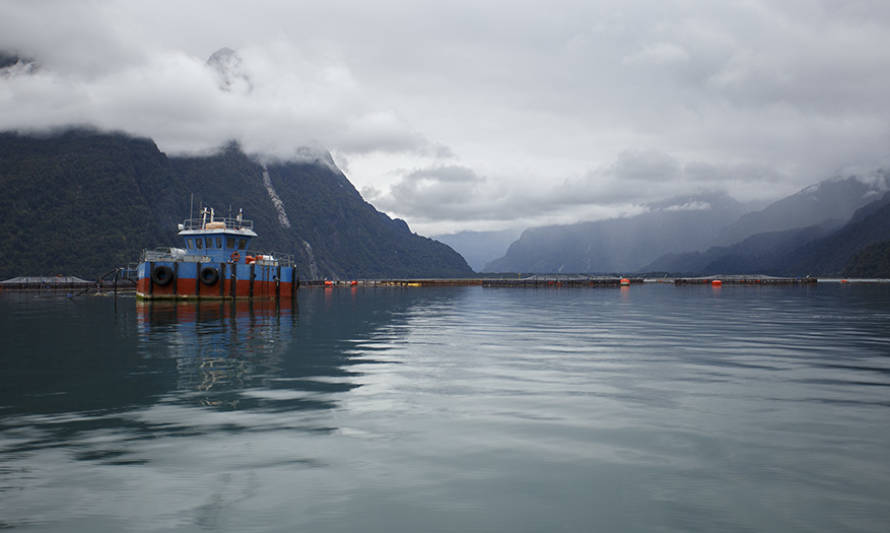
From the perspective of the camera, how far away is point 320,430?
42.0 feet

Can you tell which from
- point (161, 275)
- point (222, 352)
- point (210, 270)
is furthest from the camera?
point (210, 270)

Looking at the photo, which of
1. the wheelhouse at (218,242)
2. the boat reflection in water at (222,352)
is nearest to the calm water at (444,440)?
the boat reflection in water at (222,352)

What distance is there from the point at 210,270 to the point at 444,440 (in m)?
66.6

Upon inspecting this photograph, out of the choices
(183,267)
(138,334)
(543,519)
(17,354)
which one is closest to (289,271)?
(183,267)

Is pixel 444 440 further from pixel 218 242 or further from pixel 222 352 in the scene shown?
pixel 218 242

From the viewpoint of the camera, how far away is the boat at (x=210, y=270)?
70.6m

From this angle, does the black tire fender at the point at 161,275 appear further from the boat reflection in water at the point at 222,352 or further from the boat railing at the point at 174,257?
the boat reflection in water at the point at 222,352

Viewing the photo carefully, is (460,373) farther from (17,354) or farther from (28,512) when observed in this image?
(17,354)

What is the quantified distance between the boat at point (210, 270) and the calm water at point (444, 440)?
4688 cm

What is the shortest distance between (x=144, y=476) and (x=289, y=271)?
252 ft

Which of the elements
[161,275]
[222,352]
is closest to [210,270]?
[161,275]

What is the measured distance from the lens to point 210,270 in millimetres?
71938

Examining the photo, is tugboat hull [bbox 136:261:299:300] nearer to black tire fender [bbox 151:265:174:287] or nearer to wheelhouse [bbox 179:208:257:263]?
black tire fender [bbox 151:265:174:287]

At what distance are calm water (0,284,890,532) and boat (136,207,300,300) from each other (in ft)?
154
